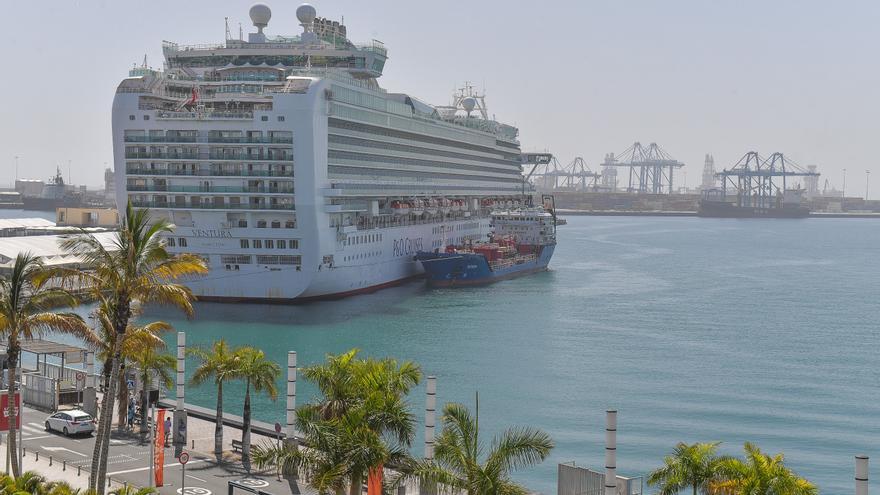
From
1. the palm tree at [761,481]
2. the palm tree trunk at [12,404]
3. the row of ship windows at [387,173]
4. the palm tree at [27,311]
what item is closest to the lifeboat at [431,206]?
the row of ship windows at [387,173]

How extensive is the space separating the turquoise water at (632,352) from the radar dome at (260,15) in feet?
67.4

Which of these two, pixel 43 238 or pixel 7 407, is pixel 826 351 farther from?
pixel 43 238

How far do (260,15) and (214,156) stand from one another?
16.3 metres

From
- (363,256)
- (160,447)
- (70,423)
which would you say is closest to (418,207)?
(363,256)

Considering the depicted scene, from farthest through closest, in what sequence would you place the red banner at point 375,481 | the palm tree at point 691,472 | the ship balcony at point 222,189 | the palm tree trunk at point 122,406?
the ship balcony at point 222,189
the palm tree trunk at point 122,406
the palm tree at point 691,472
the red banner at point 375,481

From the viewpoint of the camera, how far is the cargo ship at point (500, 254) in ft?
259

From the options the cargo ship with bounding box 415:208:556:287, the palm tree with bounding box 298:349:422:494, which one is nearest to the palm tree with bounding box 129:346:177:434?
the palm tree with bounding box 298:349:422:494

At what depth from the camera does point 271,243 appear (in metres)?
61.6

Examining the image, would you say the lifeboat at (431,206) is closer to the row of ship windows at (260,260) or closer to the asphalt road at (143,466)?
the row of ship windows at (260,260)

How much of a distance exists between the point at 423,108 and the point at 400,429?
223ft

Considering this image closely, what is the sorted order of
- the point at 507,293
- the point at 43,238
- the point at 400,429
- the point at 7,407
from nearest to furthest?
the point at 400,429 < the point at 7,407 < the point at 507,293 < the point at 43,238

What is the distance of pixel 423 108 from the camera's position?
86.8 metres

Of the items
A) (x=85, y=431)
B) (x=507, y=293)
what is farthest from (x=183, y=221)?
(x=85, y=431)

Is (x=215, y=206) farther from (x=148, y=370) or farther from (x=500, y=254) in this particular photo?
(x=500, y=254)
